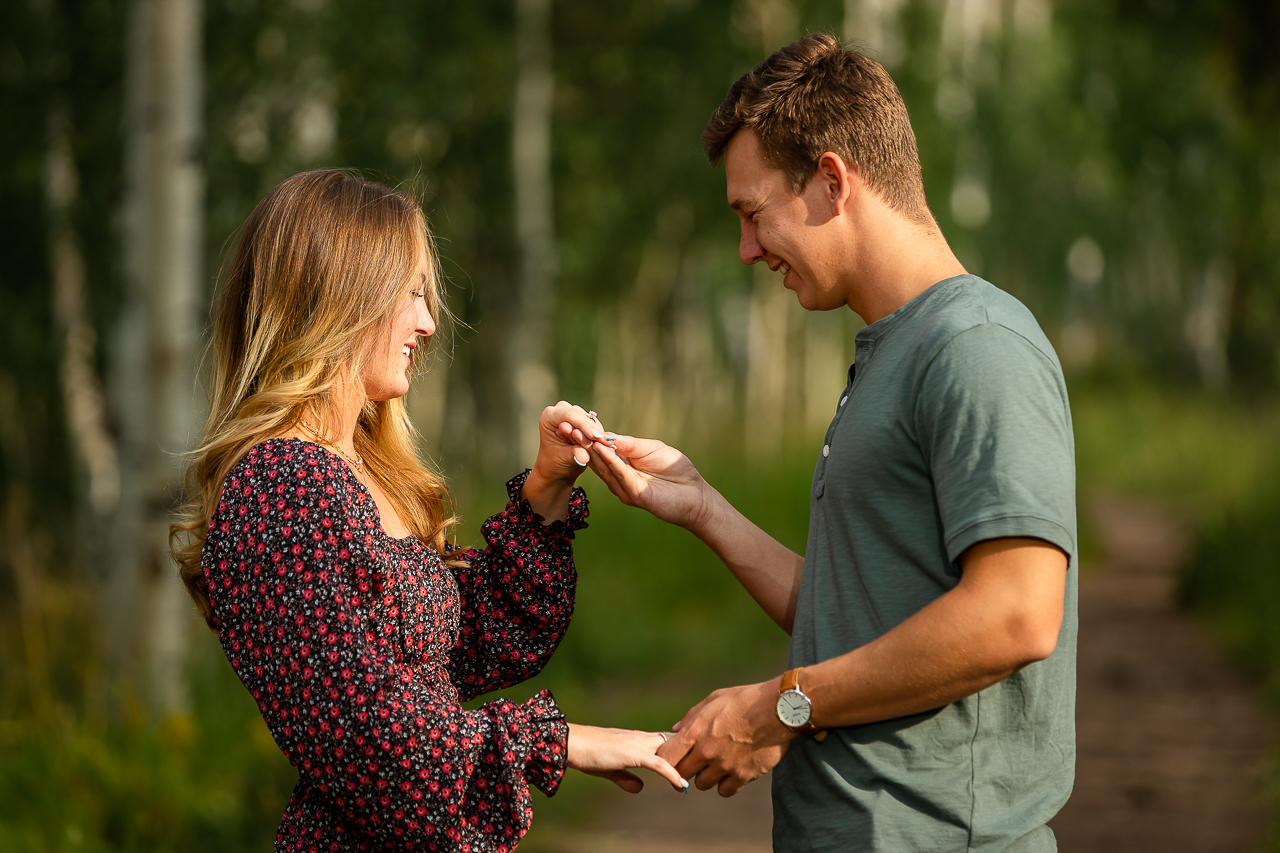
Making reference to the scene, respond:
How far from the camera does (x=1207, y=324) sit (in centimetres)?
2128

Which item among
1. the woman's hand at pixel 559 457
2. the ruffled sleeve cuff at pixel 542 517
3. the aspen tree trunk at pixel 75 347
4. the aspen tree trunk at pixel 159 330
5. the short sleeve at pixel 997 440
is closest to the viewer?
the short sleeve at pixel 997 440

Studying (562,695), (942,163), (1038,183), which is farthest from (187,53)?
(1038,183)

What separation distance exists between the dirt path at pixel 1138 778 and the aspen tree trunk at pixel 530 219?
19.1 feet

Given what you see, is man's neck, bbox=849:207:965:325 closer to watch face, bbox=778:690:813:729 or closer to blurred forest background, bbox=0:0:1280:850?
watch face, bbox=778:690:813:729

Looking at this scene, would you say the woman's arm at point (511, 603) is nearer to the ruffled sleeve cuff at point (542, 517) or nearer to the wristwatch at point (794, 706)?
the ruffled sleeve cuff at point (542, 517)

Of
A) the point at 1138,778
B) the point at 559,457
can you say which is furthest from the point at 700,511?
the point at 1138,778

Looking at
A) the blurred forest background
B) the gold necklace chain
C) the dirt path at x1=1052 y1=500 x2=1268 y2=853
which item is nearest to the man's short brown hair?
the gold necklace chain

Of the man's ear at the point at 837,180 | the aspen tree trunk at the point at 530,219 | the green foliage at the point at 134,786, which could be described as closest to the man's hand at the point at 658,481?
the man's ear at the point at 837,180

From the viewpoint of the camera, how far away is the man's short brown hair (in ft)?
6.29

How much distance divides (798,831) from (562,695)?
4.95 meters

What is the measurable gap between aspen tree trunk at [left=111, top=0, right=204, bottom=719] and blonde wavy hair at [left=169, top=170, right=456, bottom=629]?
2861 mm

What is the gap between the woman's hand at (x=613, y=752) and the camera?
187 centimetres

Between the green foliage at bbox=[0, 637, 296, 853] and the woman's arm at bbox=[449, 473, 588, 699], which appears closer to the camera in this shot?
the woman's arm at bbox=[449, 473, 588, 699]

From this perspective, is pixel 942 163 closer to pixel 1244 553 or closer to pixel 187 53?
pixel 1244 553
